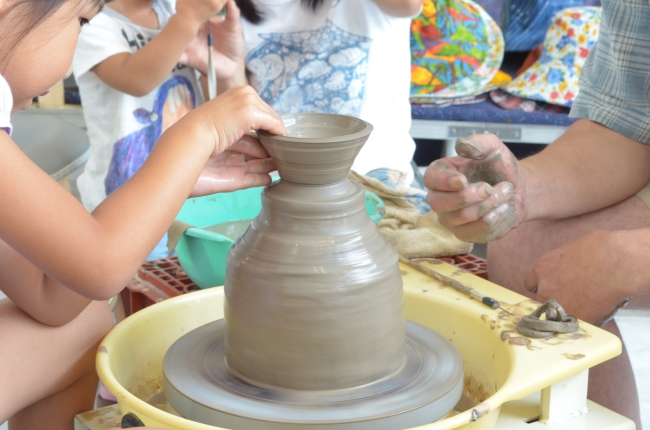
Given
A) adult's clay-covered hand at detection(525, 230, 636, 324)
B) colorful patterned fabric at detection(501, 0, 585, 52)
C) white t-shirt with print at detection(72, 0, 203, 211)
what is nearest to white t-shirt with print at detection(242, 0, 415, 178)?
white t-shirt with print at detection(72, 0, 203, 211)

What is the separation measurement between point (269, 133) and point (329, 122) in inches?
3.9

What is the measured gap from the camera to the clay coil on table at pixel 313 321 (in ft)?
2.60

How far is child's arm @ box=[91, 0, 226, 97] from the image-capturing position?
1749mm

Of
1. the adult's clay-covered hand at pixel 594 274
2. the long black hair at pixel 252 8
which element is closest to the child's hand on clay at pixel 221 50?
the long black hair at pixel 252 8

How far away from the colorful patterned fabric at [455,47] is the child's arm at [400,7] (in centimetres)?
107

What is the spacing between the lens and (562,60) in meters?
3.05

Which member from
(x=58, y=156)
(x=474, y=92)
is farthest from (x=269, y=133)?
(x=474, y=92)

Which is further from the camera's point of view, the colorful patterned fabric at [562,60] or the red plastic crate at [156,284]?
the colorful patterned fabric at [562,60]

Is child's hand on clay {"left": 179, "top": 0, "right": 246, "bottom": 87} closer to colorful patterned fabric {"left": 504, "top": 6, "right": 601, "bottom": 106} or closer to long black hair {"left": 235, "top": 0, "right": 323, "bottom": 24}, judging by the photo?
long black hair {"left": 235, "top": 0, "right": 323, "bottom": 24}

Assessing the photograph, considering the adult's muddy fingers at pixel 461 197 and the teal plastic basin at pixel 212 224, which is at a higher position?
the adult's muddy fingers at pixel 461 197

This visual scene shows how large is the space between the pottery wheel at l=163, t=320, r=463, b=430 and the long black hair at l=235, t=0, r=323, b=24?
4.36ft

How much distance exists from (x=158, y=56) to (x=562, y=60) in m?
1.93

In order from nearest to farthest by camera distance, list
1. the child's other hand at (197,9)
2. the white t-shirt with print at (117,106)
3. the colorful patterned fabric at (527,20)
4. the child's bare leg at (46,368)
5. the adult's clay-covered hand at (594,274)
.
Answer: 1. the child's bare leg at (46,368)
2. the adult's clay-covered hand at (594,274)
3. the child's other hand at (197,9)
4. the white t-shirt with print at (117,106)
5. the colorful patterned fabric at (527,20)

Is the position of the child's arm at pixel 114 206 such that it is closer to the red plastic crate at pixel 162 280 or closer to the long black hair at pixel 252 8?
the red plastic crate at pixel 162 280
